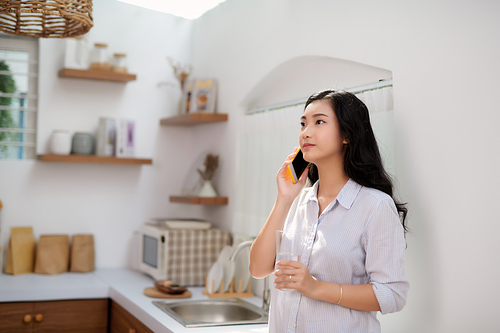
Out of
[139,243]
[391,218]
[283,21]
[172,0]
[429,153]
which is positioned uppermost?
[172,0]

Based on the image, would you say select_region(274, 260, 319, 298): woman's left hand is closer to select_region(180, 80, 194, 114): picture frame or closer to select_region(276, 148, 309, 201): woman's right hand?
select_region(276, 148, 309, 201): woman's right hand

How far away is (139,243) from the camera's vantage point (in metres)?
3.33

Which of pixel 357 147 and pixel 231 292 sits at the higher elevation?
pixel 357 147

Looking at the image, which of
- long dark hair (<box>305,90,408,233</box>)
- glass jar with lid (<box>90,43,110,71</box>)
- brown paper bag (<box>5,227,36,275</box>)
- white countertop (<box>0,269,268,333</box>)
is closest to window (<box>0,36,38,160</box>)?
glass jar with lid (<box>90,43,110,71</box>)

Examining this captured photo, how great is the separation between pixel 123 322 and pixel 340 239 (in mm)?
1596

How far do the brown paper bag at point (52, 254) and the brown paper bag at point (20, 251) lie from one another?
0.06 m

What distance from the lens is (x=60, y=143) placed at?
318 cm

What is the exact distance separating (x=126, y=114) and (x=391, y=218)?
253cm

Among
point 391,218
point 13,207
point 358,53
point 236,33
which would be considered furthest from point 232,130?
point 391,218

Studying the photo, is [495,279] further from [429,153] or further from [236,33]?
[236,33]

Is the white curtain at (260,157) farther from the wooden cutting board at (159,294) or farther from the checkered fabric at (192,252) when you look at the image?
the wooden cutting board at (159,294)

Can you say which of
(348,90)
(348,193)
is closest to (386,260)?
(348,193)

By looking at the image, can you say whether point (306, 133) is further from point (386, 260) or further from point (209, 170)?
point (209, 170)

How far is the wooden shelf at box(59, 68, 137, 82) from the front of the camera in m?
3.21
